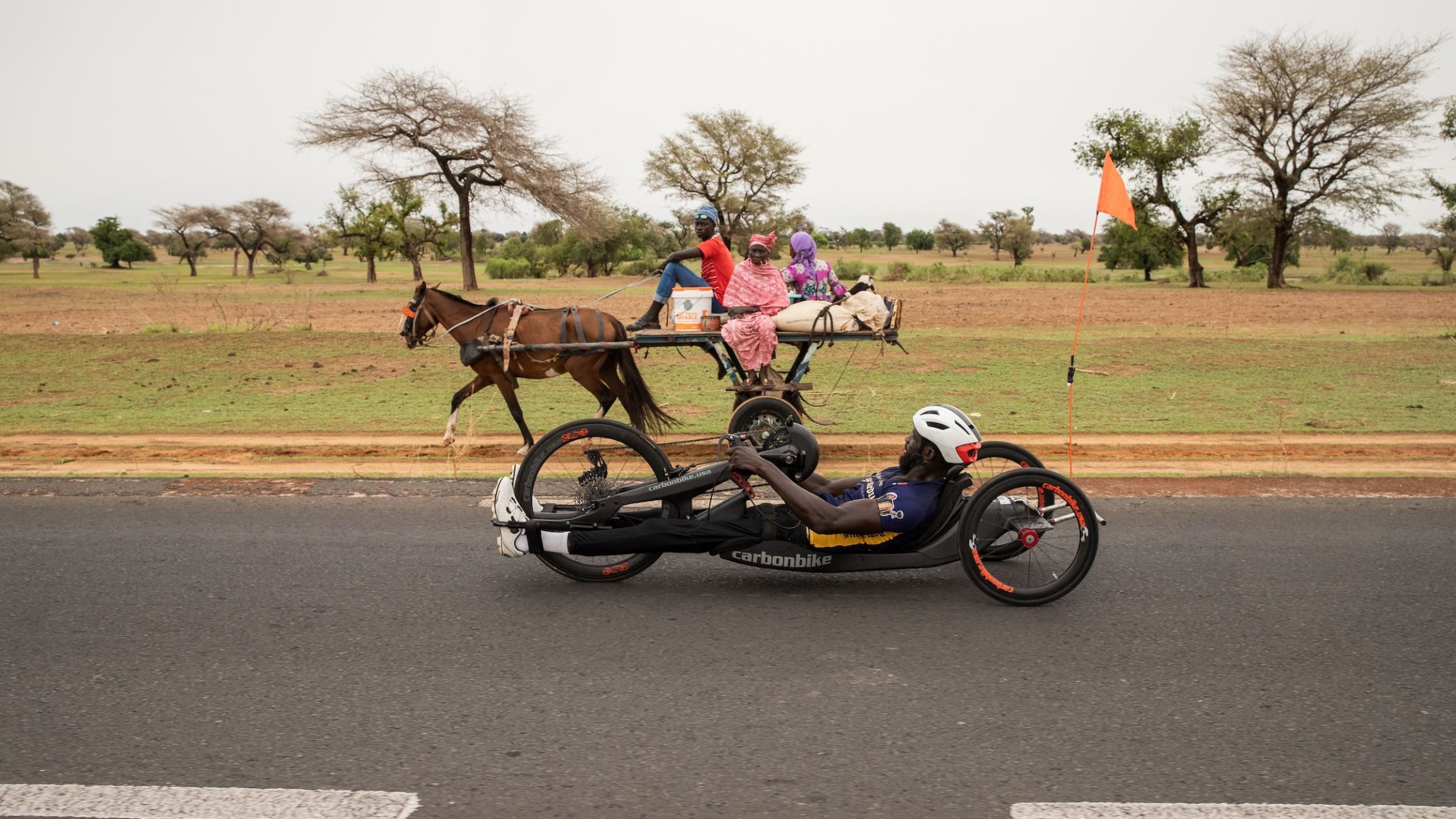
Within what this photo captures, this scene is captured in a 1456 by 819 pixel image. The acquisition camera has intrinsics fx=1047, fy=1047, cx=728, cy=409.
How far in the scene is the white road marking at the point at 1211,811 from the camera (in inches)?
140

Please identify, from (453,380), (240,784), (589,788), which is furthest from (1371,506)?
(453,380)

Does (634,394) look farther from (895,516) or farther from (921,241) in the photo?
(921,241)

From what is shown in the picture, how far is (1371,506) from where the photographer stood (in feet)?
26.3

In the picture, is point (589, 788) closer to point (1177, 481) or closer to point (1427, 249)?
point (1177, 481)

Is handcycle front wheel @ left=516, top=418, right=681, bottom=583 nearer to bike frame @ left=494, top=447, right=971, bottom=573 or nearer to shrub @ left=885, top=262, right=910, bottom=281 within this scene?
bike frame @ left=494, top=447, right=971, bottom=573

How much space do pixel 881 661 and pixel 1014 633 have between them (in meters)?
0.81

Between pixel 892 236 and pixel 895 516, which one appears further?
pixel 892 236

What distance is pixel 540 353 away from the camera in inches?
427

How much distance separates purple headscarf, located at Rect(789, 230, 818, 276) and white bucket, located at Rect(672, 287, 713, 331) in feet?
3.48

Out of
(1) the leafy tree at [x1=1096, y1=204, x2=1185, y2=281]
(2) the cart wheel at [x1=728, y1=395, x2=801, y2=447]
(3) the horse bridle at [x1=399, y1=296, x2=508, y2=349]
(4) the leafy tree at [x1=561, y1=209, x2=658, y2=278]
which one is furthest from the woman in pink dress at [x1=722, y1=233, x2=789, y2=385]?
(4) the leafy tree at [x1=561, y1=209, x2=658, y2=278]

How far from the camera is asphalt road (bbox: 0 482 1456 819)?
385 centimetres

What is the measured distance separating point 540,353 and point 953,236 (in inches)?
3870

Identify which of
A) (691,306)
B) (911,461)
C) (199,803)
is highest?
(691,306)

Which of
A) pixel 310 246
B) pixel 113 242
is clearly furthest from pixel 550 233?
pixel 113 242
